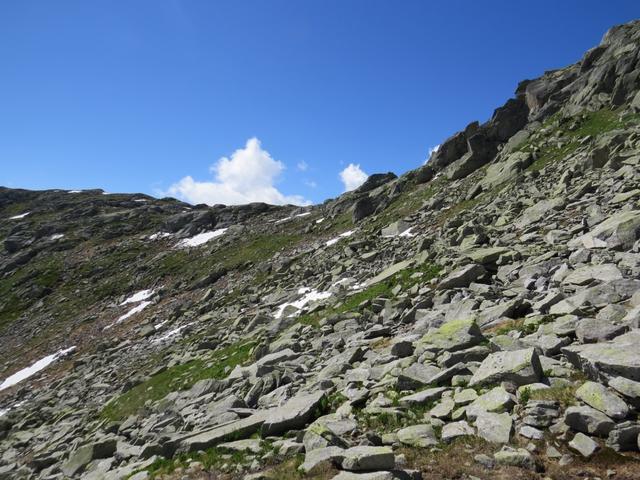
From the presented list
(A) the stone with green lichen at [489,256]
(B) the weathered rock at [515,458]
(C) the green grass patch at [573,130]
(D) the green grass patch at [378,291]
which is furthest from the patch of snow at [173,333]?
→ (C) the green grass patch at [573,130]

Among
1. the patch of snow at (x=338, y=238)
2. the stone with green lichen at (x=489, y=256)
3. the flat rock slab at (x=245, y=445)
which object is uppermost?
the patch of snow at (x=338, y=238)

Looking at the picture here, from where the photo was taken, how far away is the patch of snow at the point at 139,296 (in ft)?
224

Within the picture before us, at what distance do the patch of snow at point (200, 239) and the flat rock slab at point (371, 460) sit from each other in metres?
86.6

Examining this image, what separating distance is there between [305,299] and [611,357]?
28.0 metres

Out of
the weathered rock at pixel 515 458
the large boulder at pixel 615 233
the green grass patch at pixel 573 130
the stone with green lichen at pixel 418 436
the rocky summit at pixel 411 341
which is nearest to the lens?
the weathered rock at pixel 515 458

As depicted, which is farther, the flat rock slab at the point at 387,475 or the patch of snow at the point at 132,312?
the patch of snow at the point at 132,312

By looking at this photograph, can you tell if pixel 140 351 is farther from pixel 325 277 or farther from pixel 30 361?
pixel 30 361

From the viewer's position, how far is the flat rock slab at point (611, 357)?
9.23 meters

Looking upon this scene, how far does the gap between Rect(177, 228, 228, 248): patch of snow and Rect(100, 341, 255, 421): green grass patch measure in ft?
210

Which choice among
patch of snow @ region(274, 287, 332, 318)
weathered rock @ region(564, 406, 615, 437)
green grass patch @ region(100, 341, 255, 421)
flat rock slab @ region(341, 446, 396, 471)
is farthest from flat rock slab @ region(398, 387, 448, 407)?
patch of snow @ region(274, 287, 332, 318)

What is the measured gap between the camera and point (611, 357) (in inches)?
382

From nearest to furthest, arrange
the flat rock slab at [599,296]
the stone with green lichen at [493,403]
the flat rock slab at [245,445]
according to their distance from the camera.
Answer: the stone with green lichen at [493,403] < the flat rock slab at [245,445] < the flat rock slab at [599,296]

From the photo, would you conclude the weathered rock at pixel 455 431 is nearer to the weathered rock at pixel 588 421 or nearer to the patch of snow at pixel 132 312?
the weathered rock at pixel 588 421

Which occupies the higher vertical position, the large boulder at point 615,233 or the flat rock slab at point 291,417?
the large boulder at point 615,233
